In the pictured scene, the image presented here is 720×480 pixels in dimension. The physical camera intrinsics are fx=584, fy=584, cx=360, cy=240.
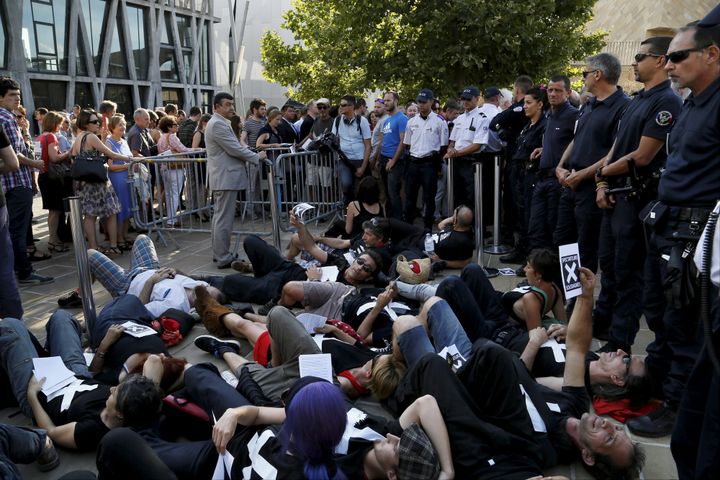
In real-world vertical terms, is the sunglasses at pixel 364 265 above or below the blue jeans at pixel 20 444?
above

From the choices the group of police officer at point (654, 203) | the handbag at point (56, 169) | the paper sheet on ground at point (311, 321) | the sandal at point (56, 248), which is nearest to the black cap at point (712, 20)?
the group of police officer at point (654, 203)

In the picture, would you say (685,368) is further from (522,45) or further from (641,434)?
(522,45)

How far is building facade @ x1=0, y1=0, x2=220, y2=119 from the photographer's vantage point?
888 inches

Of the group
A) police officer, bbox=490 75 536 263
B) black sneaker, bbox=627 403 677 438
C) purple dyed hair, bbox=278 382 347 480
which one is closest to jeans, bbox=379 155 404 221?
police officer, bbox=490 75 536 263

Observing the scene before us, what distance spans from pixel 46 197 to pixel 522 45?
10.6 metres

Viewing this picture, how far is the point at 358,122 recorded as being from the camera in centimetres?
959

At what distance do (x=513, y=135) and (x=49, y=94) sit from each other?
882 inches

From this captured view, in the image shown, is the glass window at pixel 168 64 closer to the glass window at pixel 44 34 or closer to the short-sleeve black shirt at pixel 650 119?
the glass window at pixel 44 34

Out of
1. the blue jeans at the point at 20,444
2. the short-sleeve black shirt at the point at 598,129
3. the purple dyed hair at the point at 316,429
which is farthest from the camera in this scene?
the short-sleeve black shirt at the point at 598,129

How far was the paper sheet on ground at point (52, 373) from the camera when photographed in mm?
3869

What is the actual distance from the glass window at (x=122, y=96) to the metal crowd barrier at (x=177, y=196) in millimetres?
20499

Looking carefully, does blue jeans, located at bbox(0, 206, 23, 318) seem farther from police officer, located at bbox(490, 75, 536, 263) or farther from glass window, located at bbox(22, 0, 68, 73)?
→ glass window, located at bbox(22, 0, 68, 73)

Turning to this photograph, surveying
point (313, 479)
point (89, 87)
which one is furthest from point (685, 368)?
point (89, 87)

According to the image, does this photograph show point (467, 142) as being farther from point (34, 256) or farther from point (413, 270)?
point (34, 256)
